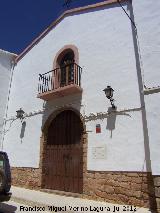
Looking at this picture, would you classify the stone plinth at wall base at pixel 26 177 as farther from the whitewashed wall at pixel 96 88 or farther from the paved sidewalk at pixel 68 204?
the paved sidewalk at pixel 68 204

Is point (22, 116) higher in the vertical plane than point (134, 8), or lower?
lower

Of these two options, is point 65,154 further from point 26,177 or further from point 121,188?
point 121,188

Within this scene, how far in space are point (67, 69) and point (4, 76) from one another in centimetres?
407

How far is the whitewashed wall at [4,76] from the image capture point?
12.5 m

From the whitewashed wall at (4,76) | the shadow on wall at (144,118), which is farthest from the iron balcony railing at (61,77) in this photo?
the whitewashed wall at (4,76)

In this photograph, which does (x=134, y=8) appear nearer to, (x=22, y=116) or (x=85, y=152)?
(x=85, y=152)

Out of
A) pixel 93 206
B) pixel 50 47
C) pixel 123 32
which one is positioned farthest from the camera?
pixel 50 47

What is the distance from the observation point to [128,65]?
27.5ft

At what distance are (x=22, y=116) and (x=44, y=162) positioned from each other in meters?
2.66

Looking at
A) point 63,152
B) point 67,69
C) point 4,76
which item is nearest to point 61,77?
point 67,69

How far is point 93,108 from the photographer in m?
8.91

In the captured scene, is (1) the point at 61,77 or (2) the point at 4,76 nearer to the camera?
(1) the point at 61,77

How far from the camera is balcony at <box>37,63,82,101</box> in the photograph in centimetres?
944

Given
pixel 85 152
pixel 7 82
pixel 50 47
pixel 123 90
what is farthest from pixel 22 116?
pixel 123 90
